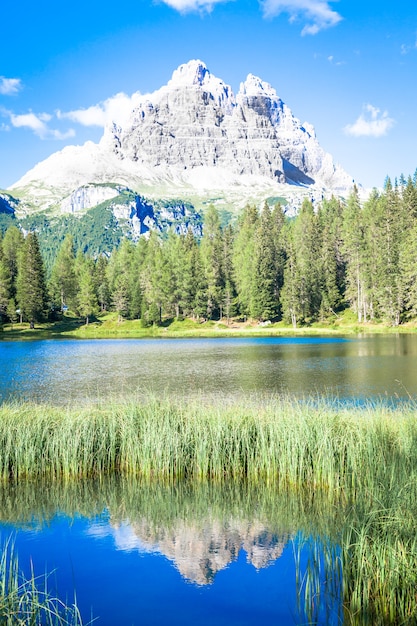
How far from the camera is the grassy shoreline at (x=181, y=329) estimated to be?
72875 mm

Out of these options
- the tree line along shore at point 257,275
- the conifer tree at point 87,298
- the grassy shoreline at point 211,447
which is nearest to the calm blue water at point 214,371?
the grassy shoreline at point 211,447

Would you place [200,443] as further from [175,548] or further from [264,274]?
[264,274]

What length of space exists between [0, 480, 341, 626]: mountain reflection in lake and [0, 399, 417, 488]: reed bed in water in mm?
566

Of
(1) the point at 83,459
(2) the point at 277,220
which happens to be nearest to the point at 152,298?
(2) the point at 277,220

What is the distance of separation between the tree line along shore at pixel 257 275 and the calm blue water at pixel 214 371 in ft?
88.4

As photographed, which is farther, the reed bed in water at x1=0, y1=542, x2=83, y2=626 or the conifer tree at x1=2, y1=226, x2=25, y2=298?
the conifer tree at x1=2, y1=226, x2=25, y2=298

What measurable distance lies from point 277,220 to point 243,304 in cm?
2620

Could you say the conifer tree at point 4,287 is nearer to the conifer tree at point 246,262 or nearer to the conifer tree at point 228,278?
the conifer tree at point 228,278

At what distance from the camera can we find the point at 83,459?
41.9ft

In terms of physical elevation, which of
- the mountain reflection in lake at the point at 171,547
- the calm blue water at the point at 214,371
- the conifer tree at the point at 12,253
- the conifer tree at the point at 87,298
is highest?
the conifer tree at the point at 12,253

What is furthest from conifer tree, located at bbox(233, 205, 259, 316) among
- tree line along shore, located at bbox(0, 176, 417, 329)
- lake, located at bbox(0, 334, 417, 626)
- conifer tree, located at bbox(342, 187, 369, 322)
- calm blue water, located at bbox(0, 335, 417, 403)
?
lake, located at bbox(0, 334, 417, 626)

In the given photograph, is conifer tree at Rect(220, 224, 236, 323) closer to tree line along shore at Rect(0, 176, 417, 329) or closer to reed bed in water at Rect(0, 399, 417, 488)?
tree line along shore at Rect(0, 176, 417, 329)

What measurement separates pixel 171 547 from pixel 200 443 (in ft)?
11.6

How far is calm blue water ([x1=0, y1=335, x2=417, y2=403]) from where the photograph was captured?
25.8 metres
